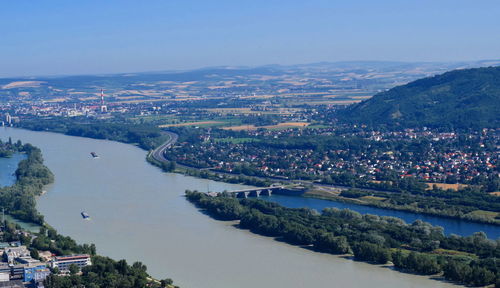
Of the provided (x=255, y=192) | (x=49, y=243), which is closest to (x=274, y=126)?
(x=255, y=192)

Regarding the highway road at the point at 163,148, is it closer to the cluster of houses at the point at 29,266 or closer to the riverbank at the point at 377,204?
the riverbank at the point at 377,204

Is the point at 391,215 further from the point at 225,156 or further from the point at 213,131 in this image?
the point at 213,131

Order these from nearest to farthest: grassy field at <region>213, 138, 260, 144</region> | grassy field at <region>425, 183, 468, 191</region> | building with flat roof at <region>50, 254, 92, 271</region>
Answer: building with flat roof at <region>50, 254, 92, 271</region> → grassy field at <region>425, 183, 468, 191</region> → grassy field at <region>213, 138, 260, 144</region>

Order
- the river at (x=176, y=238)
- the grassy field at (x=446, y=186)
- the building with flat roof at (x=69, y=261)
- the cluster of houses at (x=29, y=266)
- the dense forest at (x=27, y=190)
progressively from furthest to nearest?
1. the grassy field at (x=446, y=186)
2. the dense forest at (x=27, y=190)
3. the building with flat roof at (x=69, y=261)
4. the river at (x=176, y=238)
5. the cluster of houses at (x=29, y=266)

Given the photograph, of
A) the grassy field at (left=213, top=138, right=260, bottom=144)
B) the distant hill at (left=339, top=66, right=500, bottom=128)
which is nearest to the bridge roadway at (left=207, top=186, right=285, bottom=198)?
the grassy field at (left=213, top=138, right=260, bottom=144)

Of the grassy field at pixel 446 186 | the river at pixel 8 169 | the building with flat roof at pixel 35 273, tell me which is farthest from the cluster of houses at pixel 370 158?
the building with flat roof at pixel 35 273

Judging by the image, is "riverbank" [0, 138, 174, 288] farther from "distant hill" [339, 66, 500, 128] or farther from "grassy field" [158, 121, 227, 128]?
"distant hill" [339, 66, 500, 128]

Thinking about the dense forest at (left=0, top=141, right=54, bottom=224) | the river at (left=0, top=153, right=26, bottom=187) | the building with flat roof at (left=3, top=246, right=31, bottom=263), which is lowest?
the river at (left=0, top=153, right=26, bottom=187)
